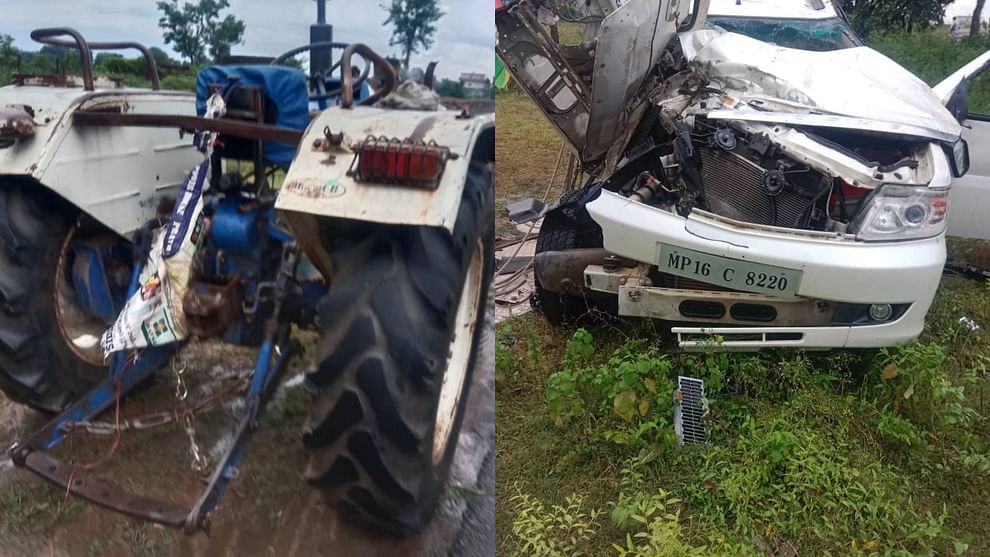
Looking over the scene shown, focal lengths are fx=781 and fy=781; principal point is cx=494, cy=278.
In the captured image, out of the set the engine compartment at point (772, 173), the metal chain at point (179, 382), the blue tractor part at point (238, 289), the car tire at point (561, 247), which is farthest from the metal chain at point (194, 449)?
the engine compartment at point (772, 173)

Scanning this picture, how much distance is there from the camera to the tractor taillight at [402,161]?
161 centimetres

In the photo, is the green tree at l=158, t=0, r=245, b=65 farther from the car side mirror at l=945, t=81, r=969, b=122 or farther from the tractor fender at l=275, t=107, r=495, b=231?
the car side mirror at l=945, t=81, r=969, b=122

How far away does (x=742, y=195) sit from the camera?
3020 millimetres

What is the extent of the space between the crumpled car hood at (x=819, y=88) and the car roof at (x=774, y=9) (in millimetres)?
578

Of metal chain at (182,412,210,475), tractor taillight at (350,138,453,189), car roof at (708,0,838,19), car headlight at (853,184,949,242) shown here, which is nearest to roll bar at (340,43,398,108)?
tractor taillight at (350,138,453,189)

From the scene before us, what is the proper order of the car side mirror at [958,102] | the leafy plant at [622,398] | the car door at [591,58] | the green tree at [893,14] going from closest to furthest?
the leafy plant at [622,398]
the car door at [591,58]
the car side mirror at [958,102]
the green tree at [893,14]

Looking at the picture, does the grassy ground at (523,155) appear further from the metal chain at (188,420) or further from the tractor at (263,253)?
the metal chain at (188,420)

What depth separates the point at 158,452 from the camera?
2568 millimetres

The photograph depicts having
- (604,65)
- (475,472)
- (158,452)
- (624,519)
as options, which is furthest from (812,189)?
(158,452)

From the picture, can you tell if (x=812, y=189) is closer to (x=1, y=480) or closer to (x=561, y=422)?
(x=561, y=422)

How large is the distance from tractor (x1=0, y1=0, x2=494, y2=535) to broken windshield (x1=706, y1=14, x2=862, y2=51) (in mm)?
2468

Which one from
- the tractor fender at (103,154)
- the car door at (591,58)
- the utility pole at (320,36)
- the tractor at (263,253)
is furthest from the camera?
the car door at (591,58)

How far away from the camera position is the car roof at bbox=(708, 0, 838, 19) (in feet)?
13.2

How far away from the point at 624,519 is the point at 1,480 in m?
1.91
